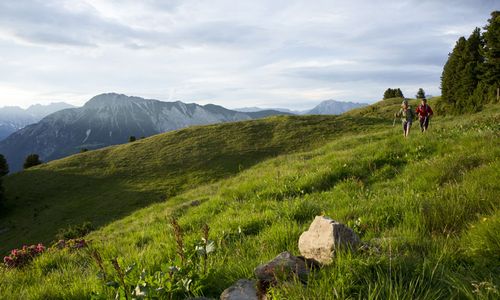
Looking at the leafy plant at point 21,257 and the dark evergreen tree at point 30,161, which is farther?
the dark evergreen tree at point 30,161

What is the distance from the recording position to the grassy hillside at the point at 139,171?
43156 mm

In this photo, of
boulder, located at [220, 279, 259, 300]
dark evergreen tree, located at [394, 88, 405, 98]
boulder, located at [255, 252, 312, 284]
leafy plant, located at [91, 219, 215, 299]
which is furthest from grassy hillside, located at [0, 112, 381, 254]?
dark evergreen tree, located at [394, 88, 405, 98]

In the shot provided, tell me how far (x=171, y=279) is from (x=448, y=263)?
297 centimetres

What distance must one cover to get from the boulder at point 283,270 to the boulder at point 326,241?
0.29m

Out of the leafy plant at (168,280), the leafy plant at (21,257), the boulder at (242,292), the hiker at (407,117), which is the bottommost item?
the leafy plant at (21,257)

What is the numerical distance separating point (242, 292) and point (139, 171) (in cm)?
5622

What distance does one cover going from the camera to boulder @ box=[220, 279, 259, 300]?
3374mm

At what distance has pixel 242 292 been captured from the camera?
11.3 feet

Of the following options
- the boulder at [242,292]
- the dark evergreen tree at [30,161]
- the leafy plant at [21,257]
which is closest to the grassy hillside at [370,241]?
the boulder at [242,292]

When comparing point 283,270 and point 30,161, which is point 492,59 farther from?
point 30,161

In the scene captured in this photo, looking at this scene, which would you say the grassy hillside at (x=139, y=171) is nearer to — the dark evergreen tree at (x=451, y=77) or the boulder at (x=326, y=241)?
the dark evergreen tree at (x=451, y=77)

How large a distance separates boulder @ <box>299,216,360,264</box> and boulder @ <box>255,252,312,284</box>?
286mm

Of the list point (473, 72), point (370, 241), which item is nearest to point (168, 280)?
point (370, 241)

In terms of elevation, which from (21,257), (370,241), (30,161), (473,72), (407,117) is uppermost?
(473,72)
